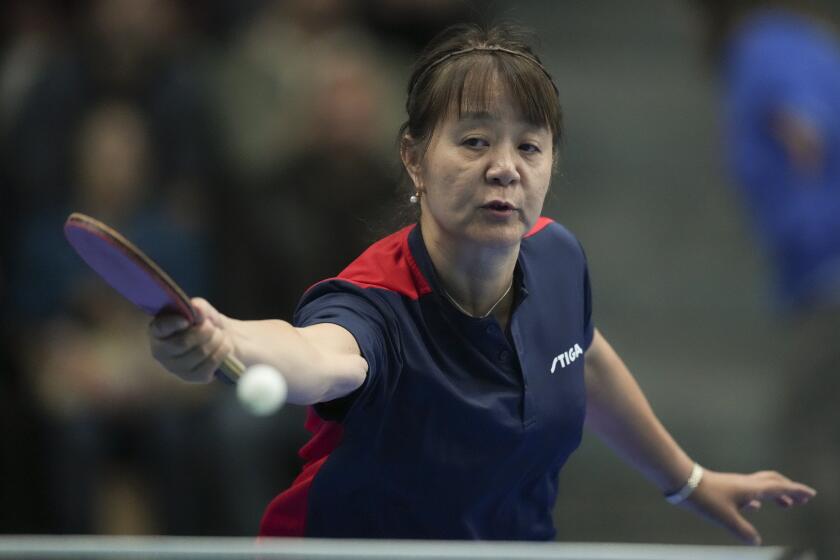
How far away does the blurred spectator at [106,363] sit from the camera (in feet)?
17.9

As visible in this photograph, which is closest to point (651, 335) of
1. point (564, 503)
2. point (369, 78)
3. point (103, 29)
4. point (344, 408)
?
point (564, 503)

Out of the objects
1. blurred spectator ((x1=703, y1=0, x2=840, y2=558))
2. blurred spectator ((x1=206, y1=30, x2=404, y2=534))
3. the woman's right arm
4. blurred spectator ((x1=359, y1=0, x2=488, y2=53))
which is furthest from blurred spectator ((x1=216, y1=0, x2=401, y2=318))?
the woman's right arm

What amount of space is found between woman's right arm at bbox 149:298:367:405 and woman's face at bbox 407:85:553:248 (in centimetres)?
34

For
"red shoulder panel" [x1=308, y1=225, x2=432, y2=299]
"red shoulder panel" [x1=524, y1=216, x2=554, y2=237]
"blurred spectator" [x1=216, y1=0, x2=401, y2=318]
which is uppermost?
"blurred spectator" [x1=216, y1=0, x2=401, y2=318]

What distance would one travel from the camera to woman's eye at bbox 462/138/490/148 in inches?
106

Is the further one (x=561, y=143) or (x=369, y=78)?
(x=369, y=78)

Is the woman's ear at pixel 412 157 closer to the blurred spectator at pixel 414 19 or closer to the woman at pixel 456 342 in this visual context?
the woman at pixel 456 342

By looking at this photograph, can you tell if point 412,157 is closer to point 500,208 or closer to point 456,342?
point 500,208

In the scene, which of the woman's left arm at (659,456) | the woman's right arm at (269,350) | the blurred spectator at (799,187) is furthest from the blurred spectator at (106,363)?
the woman's right arm at (269,350)

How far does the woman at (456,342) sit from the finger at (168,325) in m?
0.41

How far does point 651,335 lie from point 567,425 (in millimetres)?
3847

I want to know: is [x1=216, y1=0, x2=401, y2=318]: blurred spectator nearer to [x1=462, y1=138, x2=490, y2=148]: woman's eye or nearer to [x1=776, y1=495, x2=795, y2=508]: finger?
[x1=776, y1=495, x2=795, y2=508]: finger

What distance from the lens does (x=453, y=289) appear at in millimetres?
2803

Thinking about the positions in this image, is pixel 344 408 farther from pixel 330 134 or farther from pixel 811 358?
pixel 330 134
